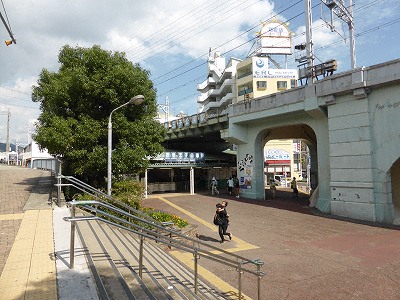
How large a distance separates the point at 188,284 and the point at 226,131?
18.7 m

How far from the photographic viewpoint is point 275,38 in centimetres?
4725

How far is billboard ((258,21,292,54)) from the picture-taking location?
47.1m

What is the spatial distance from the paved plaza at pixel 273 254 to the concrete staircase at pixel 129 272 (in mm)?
435

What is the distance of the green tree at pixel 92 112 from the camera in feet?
47.6

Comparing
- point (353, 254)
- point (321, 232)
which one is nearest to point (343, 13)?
point (321, 232)

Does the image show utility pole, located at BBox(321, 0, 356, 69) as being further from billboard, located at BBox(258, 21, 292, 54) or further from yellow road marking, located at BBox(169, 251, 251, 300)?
billboard, located at BBox(258, 21, 292, 54)

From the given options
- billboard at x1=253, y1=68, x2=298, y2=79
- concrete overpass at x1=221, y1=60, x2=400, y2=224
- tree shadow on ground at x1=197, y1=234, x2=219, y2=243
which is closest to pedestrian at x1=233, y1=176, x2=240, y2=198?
concrete overpass at x1=221, y1=60, x2=400, y2=224

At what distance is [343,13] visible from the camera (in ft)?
67.2

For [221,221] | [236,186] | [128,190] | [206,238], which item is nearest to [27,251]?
[221,221]

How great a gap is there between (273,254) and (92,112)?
11.6m

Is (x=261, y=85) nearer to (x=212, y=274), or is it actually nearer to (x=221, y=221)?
(x=221, y=221)

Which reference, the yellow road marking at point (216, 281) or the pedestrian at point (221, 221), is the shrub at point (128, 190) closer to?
the pedestrian at point (221, 221)

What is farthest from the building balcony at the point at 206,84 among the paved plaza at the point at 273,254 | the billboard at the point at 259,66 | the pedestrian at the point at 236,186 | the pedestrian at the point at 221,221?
the pedestrian at the point at 221,221

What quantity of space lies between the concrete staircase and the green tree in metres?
6.89
